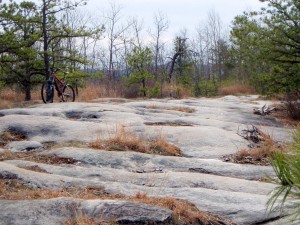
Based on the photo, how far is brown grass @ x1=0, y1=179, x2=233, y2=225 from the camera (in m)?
4.38

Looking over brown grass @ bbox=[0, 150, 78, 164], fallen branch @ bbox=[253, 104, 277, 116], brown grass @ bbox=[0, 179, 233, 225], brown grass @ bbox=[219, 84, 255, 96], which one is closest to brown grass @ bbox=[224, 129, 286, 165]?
brown grass @ bbox=[0, 150, 78, 164]

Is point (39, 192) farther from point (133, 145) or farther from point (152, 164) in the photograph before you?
point (133, 145)

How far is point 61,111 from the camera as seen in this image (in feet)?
38.5

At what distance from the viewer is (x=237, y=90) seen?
25.1 meters

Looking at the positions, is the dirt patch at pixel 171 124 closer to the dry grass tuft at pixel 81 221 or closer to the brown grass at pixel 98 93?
the dry grass tuft at pixel 81 221

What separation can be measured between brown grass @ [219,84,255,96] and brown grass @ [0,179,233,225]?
20050 mm

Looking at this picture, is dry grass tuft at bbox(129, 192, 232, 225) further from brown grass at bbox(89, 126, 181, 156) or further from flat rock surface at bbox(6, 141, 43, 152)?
flat rock surface at bbox(6, 141, 43, 152)

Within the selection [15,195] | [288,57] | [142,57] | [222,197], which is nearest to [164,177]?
[222,197]

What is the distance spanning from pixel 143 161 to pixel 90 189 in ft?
6.19

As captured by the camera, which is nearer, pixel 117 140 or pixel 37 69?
pixel 117 140

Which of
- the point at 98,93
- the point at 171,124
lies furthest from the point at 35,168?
the point at 98,93

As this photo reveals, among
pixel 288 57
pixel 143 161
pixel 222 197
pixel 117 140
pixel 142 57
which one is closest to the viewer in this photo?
pixel 222 197

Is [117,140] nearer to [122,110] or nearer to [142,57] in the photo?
[122,110]

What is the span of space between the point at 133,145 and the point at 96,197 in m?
3.02
